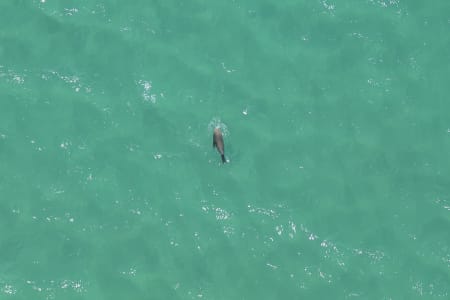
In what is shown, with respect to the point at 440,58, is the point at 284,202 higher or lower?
lower

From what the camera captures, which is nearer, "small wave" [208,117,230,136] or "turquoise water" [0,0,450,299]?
"turquoise water" [0,0,450,299]

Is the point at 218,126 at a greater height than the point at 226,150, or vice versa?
the point at 218,126

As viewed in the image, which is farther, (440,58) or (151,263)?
(440,58)

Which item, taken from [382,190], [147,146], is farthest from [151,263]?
[382,190]

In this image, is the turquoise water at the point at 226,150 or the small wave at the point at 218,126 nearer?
the turquoise water at the point at 226,150

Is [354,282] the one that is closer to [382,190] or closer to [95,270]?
[382,190]

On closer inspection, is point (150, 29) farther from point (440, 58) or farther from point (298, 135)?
point (440, 58)

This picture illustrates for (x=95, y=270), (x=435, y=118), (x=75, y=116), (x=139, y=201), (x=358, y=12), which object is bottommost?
(x=95, y=270)
